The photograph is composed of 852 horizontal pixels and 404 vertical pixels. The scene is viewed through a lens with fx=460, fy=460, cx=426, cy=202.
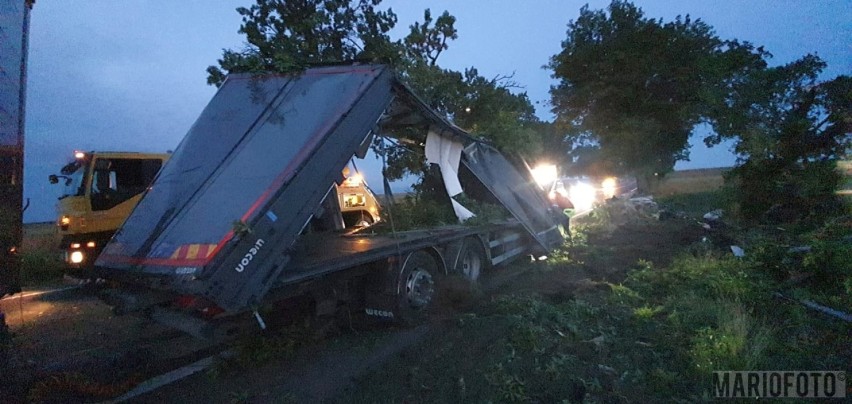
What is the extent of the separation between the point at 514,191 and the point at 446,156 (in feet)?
7.22

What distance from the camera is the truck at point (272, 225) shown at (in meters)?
4.02

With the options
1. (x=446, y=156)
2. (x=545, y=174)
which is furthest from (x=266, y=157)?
(x=545, y=174)

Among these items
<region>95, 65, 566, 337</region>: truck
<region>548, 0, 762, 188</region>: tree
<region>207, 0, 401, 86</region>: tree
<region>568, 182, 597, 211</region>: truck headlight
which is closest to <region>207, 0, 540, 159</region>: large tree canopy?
<region>207, 0, 401, 86</region>: tree

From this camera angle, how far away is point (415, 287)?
5844 mm

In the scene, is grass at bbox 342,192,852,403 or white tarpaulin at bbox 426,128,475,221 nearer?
grass at bbox 342,192,852,403

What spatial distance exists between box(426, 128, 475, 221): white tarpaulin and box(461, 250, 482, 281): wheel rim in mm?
935

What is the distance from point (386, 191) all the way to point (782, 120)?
1393 centimetres

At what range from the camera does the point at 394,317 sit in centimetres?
539

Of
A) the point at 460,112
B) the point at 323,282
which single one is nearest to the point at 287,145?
the point at 323,282

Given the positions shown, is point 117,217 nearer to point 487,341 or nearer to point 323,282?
point 323,282

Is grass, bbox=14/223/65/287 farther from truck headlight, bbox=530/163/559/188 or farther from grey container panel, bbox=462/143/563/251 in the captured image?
truck headlight, bbox=530/163/559/188

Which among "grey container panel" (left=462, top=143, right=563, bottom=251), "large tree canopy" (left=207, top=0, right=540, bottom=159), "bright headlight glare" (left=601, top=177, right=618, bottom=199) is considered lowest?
"grey container panel" (left=462, top=143, right=563, bottom=251)

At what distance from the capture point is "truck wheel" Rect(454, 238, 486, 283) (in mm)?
7332

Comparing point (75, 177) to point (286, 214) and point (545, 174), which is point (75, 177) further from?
point (545, 174)
